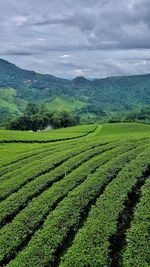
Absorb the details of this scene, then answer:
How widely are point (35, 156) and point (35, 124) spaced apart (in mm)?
116894

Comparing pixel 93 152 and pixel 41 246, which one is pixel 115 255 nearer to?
pixel 41 246

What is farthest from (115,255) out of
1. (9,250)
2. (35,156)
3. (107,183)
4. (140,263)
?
(35,156)

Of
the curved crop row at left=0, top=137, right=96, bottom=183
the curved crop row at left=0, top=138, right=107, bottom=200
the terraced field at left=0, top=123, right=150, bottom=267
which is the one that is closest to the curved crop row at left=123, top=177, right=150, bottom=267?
the terraced field at left=0, top=123, right=150, bottom=267

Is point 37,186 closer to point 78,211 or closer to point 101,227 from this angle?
point 78,211

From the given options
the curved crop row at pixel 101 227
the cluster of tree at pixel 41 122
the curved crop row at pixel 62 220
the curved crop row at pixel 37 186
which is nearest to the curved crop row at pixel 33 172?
the curved crop row at pixel 37 186

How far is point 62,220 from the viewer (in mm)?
21641

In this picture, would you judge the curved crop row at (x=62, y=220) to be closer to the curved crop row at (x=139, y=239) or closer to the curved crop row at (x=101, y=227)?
the curved crop row at (x=101, y=227)

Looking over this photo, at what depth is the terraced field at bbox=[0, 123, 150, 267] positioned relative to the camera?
18.4m

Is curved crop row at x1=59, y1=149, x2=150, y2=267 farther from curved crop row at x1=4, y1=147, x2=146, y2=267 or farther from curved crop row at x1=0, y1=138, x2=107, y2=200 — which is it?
curved crop row at x1=0, y1=138, x2=107, y2=200

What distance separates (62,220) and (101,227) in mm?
2588

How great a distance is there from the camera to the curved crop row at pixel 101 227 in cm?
1780

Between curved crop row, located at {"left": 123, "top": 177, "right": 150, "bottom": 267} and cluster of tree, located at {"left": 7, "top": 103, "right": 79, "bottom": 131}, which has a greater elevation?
cluster of tree, located at {"left": 7, "top": 103, "right": 79, "bottom": 131}

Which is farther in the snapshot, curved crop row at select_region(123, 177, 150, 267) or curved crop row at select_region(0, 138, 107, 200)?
curved crop row at select_region(0, 138, 107, 200)

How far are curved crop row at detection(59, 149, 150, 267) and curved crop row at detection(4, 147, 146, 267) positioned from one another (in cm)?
74
